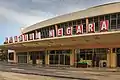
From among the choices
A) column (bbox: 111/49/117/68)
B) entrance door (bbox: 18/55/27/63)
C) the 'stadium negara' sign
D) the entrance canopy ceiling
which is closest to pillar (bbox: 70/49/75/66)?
the entrance canopy ceiling

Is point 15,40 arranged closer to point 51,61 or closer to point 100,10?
point 51,61

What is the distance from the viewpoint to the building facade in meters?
40.7

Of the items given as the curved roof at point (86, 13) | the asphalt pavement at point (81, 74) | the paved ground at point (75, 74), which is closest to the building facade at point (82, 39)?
the curved roof at point (86, 13)

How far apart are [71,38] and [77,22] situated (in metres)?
9.06

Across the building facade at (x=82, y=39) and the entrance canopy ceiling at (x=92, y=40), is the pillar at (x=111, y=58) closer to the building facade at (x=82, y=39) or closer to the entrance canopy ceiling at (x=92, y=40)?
the building facade at (x=82, y=39)

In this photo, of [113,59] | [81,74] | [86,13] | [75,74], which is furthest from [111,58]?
[75,74]

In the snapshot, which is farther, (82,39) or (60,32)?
(60,32)

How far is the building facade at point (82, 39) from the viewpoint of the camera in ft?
133

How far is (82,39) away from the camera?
4181 centimetres

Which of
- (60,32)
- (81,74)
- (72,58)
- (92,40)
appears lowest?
(81,74)

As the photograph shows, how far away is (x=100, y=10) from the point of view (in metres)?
45.1

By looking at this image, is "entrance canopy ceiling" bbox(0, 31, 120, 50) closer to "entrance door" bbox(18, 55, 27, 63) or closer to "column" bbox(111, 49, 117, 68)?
"column" bbox(111, 49, 117, 68)

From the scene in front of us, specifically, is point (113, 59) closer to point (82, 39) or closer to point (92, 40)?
point (92, 40)

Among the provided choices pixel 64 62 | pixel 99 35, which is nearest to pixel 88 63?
pixel 64 62
